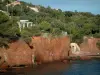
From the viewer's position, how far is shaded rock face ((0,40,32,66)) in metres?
65.6

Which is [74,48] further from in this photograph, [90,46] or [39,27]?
[39,27]

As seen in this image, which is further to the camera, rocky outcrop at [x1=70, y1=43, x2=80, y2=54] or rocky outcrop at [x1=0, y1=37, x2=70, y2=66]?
rocky outcrop at [x1=70, y1=43, x2=80, y2=54]

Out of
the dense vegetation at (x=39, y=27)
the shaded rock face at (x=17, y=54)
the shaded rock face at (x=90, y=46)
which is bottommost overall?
the shaded rock face at (x=90, y=46)

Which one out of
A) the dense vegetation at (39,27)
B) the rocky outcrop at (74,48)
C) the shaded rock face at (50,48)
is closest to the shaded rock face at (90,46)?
the dense vegetation at (39,27)

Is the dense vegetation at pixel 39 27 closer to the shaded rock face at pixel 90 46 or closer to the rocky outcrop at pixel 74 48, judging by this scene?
the shaded rock face at pixel 90 46

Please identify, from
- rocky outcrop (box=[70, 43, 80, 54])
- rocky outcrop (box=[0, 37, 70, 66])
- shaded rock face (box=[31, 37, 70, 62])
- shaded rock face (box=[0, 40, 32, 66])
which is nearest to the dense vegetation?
shaded rock face (box=[0, 40, 32, 66])

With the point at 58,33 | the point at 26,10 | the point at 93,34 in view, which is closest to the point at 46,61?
the point at 58,33

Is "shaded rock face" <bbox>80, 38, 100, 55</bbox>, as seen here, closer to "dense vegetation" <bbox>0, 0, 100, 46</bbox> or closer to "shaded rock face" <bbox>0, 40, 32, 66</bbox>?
"dense vegetation" <bbox>0, 0, 100, 46</bbox>

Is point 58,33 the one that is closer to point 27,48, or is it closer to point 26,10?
point 27,48

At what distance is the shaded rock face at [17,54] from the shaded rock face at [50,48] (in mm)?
4745

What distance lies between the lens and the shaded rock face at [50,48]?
3041 inches

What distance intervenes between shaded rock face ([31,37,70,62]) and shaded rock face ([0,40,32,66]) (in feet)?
15.6

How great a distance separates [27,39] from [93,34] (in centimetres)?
4086

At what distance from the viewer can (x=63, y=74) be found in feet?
185
